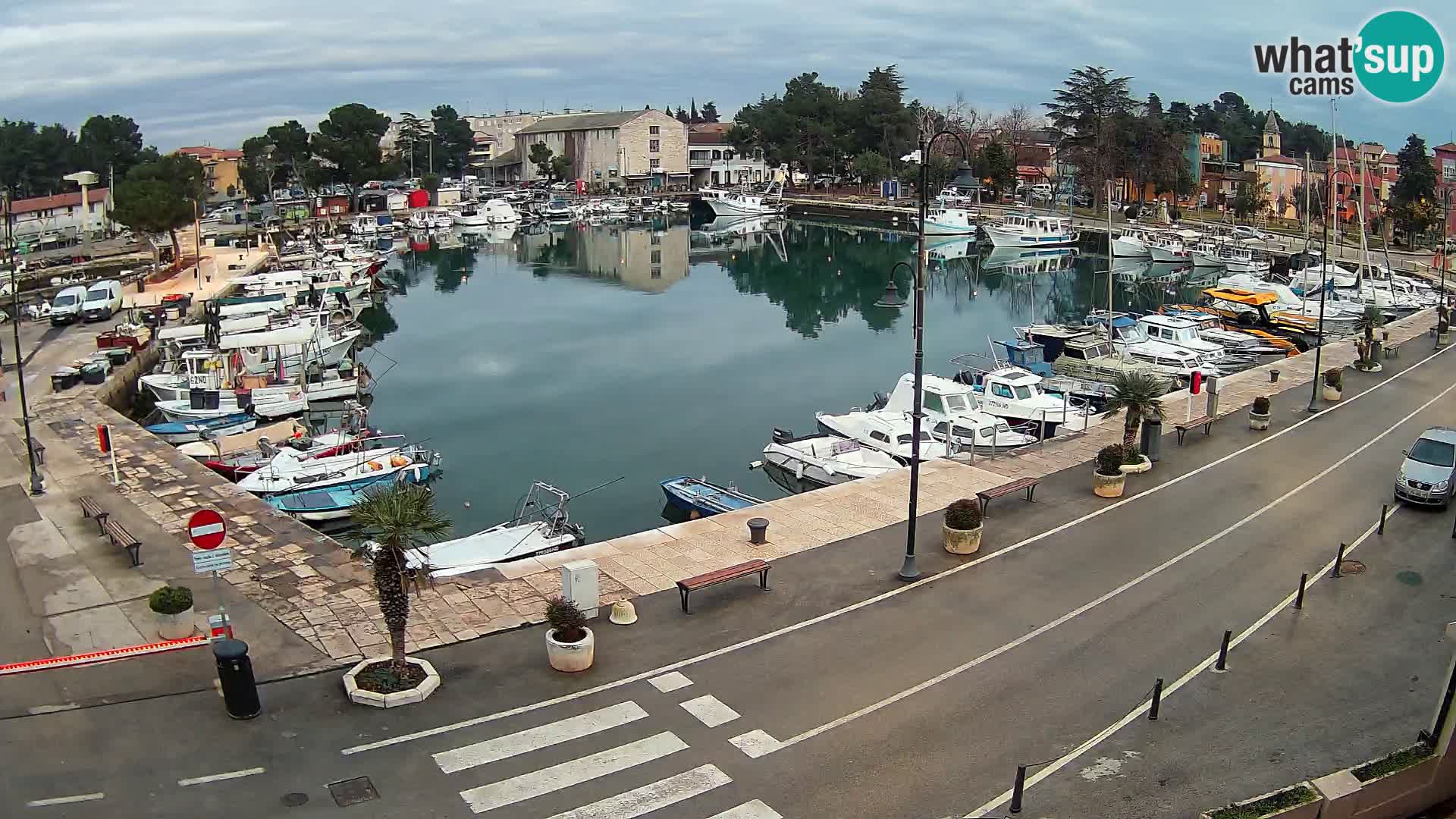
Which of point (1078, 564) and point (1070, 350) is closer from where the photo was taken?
point (1078, 564)

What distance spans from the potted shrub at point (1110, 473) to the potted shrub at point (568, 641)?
42.8ft

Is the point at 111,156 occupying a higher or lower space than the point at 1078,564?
higher

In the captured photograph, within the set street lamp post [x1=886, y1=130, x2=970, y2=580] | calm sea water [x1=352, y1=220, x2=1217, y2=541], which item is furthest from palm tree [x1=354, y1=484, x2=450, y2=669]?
calm sea water [x1=352, y1=220, x2=1217, y2=541]

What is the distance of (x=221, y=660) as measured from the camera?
44.3 ft

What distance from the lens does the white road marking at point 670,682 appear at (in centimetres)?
1473

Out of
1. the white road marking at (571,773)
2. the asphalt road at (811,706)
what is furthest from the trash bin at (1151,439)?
the white road marking at (571,773)

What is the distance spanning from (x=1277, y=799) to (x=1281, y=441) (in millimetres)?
19117

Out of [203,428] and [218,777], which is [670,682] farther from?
[203,428]

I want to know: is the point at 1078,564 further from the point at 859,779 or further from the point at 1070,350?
the point at 1070,350

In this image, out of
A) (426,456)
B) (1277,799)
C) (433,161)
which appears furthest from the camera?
(433,161)

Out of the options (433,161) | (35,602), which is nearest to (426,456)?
(35,602)

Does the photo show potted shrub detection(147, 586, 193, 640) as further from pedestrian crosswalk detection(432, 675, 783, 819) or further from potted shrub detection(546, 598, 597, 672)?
pedestrian crosswalk detection(432, 675, 783, 819)

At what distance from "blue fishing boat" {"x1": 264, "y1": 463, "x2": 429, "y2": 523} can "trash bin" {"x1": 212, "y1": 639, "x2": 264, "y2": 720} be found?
1374 centimetres

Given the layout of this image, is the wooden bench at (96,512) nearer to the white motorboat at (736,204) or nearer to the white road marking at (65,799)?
the white road marking at (65,799)
